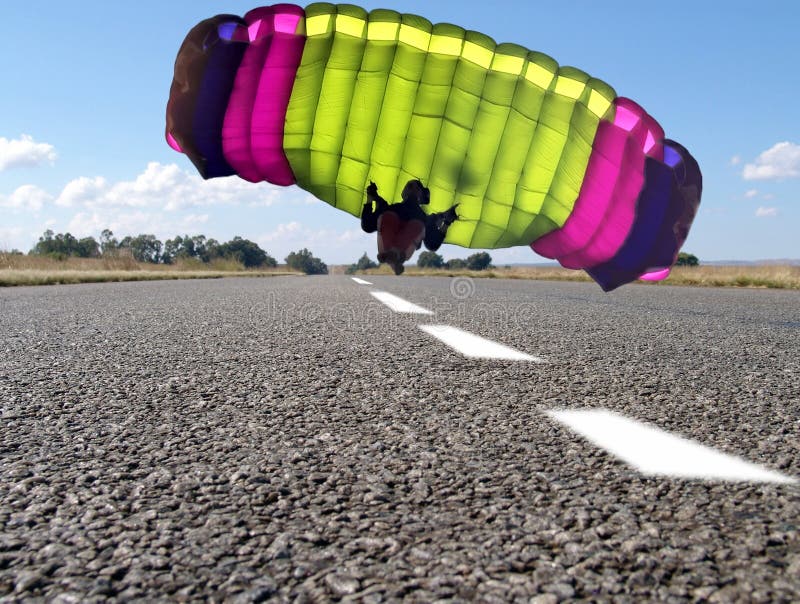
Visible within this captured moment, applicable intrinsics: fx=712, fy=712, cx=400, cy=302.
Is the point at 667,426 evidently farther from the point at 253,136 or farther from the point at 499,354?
the point at 253,136

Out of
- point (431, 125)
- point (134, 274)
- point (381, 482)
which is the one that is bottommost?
point (381, 482)

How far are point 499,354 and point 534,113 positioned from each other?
10.5 ft

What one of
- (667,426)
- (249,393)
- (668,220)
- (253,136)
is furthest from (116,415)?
(668,220)

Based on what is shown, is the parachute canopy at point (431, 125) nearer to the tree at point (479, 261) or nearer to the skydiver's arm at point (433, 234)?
the skydiver's arm at point (433, 234)

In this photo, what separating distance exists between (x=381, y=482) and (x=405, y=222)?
4.86 metres

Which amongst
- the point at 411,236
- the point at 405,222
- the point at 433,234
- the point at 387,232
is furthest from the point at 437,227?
the point at 387,232

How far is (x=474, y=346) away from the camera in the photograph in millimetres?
4297

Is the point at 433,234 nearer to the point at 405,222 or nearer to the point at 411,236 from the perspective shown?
the point at 405,222

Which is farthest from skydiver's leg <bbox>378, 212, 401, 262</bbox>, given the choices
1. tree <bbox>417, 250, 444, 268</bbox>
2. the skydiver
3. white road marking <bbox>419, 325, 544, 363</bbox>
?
tree <bbox>417, 250, 444, 268</bbox>

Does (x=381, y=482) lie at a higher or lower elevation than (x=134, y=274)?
lower

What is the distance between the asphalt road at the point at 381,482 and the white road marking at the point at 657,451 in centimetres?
5

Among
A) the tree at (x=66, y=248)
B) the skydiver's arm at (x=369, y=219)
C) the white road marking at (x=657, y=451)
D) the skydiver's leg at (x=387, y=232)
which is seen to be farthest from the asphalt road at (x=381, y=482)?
the tree at (x=66, y=248)

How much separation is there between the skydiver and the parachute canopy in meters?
0.36

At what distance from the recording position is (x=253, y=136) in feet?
20.9
